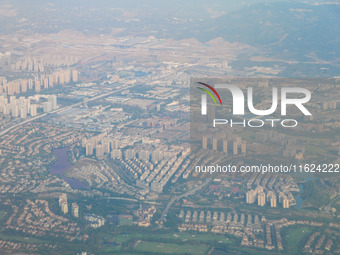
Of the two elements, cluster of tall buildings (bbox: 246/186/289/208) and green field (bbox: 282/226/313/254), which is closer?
green field (bbox: 282/226/313/254)

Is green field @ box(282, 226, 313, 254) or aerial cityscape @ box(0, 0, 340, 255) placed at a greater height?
aerial cityscape @ box(0, 0, 340, 255)

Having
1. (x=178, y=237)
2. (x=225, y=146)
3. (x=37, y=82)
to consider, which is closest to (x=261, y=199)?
(x=178, y=237)

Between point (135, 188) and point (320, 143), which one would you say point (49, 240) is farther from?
point (320, 143)

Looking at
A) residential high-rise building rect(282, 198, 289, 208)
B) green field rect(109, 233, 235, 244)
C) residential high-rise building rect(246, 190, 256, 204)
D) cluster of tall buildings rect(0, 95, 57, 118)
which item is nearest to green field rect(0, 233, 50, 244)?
green field rect(109, 233, 235, 244)

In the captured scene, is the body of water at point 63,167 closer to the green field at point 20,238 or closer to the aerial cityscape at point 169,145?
the aerial cityscape at point 169,145

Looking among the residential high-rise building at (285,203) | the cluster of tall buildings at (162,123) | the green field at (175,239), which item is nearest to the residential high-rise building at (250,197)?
the residential high-rise building at (285,203)

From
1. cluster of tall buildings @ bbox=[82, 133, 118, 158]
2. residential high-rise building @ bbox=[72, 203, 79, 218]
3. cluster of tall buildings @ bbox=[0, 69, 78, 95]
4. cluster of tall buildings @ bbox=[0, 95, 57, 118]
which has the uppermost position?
cluster of tall buildings @ bbox=[0, 69, 78, 95]

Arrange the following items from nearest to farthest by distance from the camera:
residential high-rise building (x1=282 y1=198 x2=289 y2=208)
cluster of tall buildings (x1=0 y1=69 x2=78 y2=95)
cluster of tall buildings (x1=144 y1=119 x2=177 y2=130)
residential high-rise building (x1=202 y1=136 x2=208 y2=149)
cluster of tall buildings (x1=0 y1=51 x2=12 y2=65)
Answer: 1. residential high-rise building (x1=282 y1=198 x2=289 y2=208)
2. residential high-rise building (x1=202 y1=136 x2=208 y2=149)
3. cluster of tall buildings (x1=144 y1=119 x2=177 y2=130)
4. cluster of tall buildings (x1=0 y1=69 x2=78 y2=95)
5. cluster of tall buildings (x1=0 y1=51 x2=12 y2=65)

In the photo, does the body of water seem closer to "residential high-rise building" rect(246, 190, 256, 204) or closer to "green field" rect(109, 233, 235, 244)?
"green field" rect(109, 233, 235, 244)
